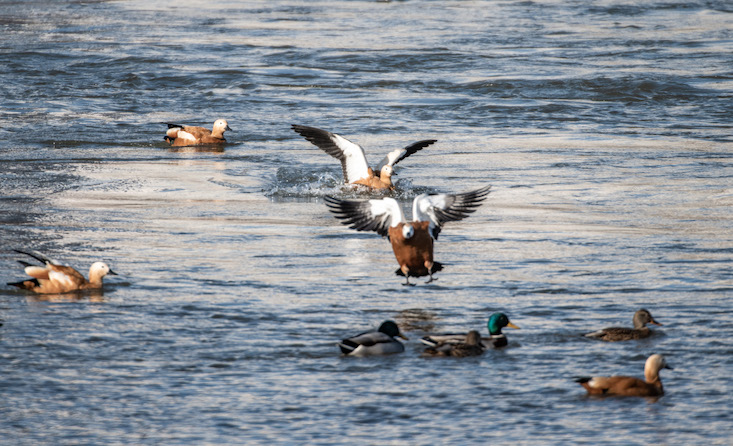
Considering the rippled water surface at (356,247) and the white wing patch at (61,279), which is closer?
the rippled water surface at (356,247)

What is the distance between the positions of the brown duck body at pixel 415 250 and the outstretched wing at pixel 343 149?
15.7ft

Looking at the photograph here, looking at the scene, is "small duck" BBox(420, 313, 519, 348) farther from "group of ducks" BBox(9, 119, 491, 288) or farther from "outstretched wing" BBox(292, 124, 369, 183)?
"outstretched wing" BBox(292, 124, 369, 183)

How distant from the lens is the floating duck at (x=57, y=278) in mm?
10117

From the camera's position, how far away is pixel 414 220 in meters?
10.9

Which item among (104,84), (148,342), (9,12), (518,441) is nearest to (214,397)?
(148,342)

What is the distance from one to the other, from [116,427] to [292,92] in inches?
686

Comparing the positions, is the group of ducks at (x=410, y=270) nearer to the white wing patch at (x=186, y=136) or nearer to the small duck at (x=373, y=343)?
the small duck at (x=373, y=343)

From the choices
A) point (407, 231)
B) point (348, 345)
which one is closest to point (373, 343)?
point (348, 345)

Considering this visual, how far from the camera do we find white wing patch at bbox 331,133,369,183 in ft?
50.4

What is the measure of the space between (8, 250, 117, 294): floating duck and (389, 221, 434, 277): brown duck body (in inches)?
100

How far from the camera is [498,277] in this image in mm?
10836

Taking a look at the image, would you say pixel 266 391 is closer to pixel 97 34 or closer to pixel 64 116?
pixel 64 116

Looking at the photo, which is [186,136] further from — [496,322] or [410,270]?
[496,322]

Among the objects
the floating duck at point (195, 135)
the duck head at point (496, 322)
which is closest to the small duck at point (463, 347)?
the duck head at point (496, 322)
